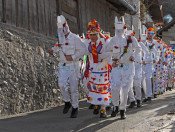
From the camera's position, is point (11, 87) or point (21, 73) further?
point (21, 73)

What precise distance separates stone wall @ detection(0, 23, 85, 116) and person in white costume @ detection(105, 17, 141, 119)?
244 cm

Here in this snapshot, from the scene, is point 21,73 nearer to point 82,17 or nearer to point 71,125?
point 71,125

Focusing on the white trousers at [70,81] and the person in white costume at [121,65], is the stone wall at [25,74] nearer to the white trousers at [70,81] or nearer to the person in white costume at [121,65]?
the white trousers at [70,81]

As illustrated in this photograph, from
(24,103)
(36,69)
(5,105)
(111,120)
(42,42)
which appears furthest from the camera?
(42,42)

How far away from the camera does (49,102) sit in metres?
8.95

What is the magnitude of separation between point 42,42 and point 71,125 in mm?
4228

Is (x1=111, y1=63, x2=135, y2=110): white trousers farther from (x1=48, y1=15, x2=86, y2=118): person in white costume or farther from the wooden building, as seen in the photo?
the wooden building

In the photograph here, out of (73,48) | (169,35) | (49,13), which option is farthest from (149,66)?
(169,35)

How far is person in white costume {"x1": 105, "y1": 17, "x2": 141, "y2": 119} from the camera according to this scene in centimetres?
615

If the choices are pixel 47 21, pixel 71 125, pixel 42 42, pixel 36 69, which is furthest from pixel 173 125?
pixel 47 21

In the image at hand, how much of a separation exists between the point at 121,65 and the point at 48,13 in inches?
181

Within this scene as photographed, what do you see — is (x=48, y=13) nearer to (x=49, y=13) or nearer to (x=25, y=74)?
(x=49, y=13)

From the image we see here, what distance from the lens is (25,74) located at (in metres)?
7.80

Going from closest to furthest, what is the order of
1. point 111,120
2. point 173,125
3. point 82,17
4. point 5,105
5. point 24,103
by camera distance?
1. point 173,125
2. point 111,120
3. point 5,105
4. point 24,103
5. point 82,17
